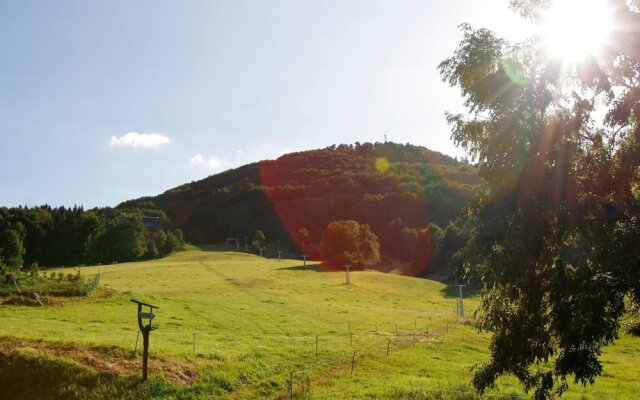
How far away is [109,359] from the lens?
24.2m

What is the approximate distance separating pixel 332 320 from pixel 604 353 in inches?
942

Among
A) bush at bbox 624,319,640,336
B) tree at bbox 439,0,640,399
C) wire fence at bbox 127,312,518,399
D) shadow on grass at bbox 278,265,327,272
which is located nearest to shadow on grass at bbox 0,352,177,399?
wire fence at bbox 127,312,518,399

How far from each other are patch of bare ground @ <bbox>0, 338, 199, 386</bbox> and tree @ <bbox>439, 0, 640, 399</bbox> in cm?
1453

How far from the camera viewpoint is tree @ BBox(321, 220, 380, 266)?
357 ft

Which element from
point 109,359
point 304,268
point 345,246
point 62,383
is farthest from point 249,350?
point 345,246

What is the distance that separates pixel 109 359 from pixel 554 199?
69.2 ft

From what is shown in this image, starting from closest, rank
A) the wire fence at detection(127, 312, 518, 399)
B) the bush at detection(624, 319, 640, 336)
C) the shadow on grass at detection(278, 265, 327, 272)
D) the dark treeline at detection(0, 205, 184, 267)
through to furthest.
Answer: the bush at detection(624, 319, 640, 336)
the wire fence at detection(127, 312, 518, 399)
the shadow on grass at detection(278, 265, 327, 272)
the dark treeline at detection(0, 205, 184, 267)

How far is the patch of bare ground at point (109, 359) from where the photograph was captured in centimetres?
2309

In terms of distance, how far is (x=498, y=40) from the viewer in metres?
16.2

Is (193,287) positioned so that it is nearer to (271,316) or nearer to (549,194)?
(271,316)

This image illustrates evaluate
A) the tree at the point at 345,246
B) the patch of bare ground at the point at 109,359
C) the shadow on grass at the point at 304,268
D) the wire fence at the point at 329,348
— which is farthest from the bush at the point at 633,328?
the tree at the point at 345,246

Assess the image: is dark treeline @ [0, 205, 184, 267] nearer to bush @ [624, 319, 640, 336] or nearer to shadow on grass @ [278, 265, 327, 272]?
shadow on grass @ [278, 265, 327, 272]

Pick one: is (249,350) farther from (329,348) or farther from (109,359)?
(109,359)

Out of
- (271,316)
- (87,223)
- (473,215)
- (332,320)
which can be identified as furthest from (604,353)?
(87,223)
